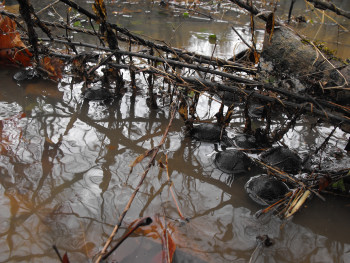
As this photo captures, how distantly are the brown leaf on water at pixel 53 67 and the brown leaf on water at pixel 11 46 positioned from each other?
310 mm

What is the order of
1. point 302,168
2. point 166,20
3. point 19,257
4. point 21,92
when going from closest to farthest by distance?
point 19,257
point 302,168
point 21,92
point 166,20

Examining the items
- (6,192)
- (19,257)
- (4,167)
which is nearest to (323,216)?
(19,257)

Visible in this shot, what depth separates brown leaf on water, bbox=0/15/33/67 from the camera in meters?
3.48

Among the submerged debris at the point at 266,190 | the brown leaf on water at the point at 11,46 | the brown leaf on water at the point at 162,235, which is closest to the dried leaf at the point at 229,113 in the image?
the submerged debris at the point at 266,190

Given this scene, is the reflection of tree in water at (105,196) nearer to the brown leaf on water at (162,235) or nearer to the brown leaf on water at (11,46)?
the brown leaf on water at (162,235)

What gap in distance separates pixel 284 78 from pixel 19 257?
2.36 m

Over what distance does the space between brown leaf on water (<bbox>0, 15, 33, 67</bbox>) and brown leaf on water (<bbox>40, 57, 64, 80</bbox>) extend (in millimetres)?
310

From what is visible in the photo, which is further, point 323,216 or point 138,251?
point 323,216

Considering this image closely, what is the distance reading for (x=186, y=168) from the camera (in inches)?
91.0

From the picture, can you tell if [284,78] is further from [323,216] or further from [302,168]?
[323,216]

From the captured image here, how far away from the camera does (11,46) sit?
142 inches

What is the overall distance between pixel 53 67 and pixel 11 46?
2.29 feet

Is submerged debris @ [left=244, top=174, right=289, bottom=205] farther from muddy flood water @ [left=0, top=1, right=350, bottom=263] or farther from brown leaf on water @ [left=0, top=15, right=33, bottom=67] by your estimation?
brown leaf on water @ [left=0, top=15, right=33, bottom=67]

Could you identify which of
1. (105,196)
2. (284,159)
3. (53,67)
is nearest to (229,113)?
(284,159)
